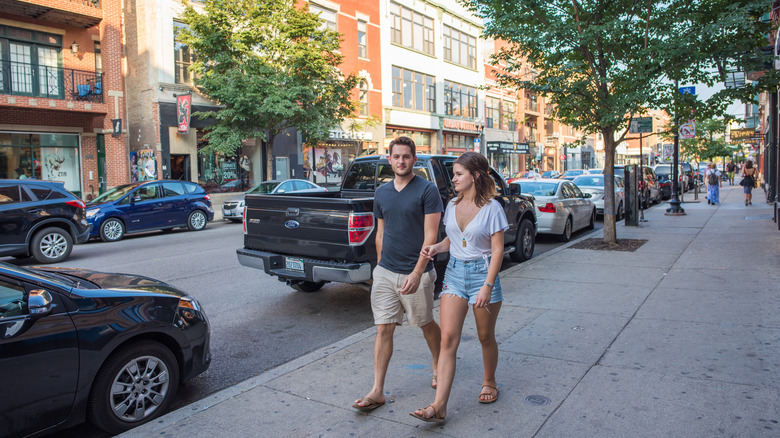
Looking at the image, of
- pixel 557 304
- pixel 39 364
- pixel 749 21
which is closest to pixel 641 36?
pixel 749 21

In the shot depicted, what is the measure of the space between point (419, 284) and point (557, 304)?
3.56m

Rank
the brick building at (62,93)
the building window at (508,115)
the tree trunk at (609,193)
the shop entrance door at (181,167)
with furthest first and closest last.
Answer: the building window at (508,115), the shop entrance door at (181,167), the brick building at (62,93), the tree trunk at (609,193)

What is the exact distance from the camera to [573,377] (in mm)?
4434

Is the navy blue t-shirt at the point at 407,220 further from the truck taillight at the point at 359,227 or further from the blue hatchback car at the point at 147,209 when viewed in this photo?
the blue hatchback car at the point at 147,209

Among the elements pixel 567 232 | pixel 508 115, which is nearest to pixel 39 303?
pixel 567 232

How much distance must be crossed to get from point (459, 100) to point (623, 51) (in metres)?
32.8

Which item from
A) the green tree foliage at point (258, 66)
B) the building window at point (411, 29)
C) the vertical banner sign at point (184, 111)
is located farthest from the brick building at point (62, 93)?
the building window at point (411, 29)

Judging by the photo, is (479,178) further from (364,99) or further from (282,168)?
(364,99)

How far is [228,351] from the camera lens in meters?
5.58

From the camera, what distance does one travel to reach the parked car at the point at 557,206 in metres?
12.5

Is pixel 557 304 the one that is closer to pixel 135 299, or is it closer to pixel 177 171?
pixel 135 299

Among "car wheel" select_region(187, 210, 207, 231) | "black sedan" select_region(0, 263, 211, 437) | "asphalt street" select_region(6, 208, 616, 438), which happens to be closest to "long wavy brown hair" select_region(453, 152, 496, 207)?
"black sedan" select_region(0, 263, 211, 437)

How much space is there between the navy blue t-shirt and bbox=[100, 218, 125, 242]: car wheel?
41.4ft

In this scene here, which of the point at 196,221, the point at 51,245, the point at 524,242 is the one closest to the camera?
the point at 524,242
